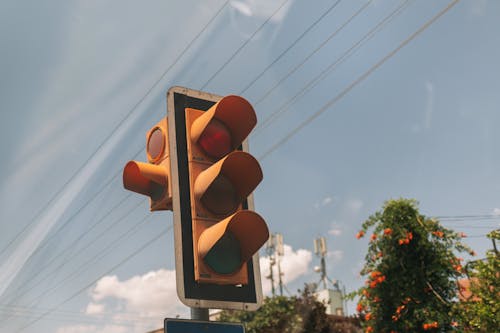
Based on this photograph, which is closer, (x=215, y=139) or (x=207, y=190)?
(x=207, y=190)

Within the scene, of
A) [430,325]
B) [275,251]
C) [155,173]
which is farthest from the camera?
[275,251]

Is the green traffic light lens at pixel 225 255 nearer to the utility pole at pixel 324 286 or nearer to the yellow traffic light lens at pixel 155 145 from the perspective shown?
the yellow traffic light lens at pixel 155 145

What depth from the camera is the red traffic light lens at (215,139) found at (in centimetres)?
542

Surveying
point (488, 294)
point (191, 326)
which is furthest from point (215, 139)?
point (488, 294)

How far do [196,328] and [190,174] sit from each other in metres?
1.29

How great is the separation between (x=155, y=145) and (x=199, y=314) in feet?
5.49

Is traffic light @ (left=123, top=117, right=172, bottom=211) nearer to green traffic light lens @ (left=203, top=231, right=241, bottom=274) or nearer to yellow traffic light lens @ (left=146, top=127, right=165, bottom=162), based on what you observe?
yellow traffic light lens @ (left=146, top=127, right=165, bottom=162)

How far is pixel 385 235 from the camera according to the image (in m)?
17.3

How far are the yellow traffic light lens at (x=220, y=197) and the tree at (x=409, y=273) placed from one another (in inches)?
480

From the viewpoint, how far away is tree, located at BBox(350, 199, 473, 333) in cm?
1633

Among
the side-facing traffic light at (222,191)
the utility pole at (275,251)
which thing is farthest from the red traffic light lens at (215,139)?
the utility pole at (275,251)

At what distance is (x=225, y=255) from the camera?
4906 mm

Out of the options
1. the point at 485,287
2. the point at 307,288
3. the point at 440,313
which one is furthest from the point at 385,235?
the point at 307,288

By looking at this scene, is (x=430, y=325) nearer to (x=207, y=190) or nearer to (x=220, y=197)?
(x=220, y=197)
